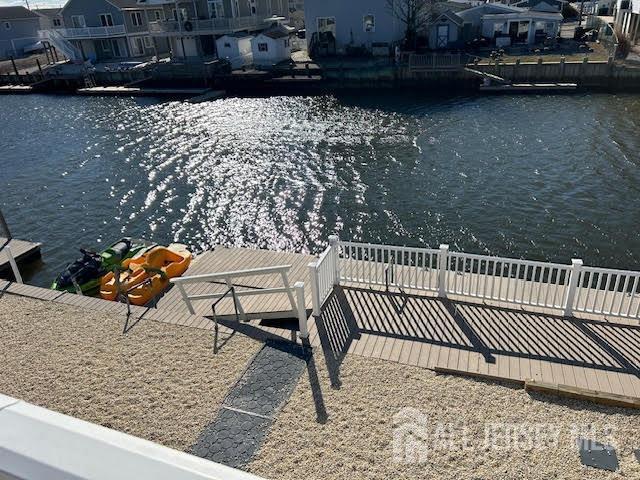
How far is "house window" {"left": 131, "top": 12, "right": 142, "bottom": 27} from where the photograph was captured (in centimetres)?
5069

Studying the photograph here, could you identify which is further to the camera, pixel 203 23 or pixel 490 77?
pixel 203 23

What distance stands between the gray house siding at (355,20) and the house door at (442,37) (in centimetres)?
312

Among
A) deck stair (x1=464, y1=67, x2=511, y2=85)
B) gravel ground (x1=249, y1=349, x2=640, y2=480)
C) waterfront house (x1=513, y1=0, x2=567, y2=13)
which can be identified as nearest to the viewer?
gravel ground (x1=249, y1=349, x2=640, y2=480)

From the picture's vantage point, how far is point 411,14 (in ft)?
136

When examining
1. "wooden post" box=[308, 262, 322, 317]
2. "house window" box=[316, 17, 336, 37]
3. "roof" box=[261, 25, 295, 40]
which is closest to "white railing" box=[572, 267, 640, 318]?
"wooden post" box=[308, 262, 322, 317]

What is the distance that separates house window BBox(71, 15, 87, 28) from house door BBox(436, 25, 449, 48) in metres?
36.2

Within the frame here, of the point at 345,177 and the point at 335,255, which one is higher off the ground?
the point at 335,255

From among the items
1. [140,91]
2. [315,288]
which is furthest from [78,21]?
[315,288]

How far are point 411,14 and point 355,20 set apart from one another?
482 centimetres

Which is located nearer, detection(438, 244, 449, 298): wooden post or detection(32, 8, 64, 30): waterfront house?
detection(438, 244, 449, 298): wooden post

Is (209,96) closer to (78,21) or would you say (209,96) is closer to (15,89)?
(15,89)

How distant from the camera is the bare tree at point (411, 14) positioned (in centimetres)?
4100

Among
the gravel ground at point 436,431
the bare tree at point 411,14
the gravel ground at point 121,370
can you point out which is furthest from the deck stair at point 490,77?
the gravel ground at point 121,370

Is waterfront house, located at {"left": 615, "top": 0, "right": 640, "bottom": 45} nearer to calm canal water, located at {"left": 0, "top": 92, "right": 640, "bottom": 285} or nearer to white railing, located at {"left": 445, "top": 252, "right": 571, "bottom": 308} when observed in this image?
calm canal water, located at {"left": 0, "top": 92, "right": 640, "bottom": 285}
